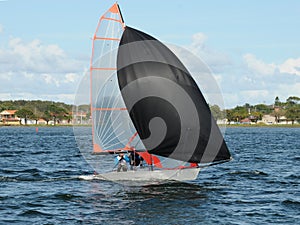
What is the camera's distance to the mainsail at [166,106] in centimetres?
2580

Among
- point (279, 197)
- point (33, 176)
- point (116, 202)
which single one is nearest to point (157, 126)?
point (116, 202)

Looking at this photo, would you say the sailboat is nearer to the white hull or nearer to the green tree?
the white hull

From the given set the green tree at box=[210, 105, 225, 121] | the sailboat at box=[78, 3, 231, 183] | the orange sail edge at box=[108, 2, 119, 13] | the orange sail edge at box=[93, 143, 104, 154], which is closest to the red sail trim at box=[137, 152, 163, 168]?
the sailboat at box=[78, 3, 231, 183]

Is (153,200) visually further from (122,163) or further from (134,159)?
(134,159)

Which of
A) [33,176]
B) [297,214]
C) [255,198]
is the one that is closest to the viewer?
[297,214]

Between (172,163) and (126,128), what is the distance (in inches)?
125

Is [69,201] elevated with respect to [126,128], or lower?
lower

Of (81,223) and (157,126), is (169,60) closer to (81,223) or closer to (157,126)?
(157,126)

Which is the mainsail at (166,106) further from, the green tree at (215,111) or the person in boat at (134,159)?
the green tree at (215,111)

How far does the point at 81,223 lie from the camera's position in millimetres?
19719

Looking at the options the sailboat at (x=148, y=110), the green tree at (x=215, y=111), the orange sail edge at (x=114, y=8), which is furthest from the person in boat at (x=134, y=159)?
the orange sail edge at (x=114, y=8)

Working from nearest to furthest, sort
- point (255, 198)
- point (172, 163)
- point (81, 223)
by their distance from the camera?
point (81, 223) < point (255, 198) < point (172, 163)

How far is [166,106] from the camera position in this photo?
85.4 feet

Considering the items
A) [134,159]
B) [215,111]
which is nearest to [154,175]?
[134,159]
